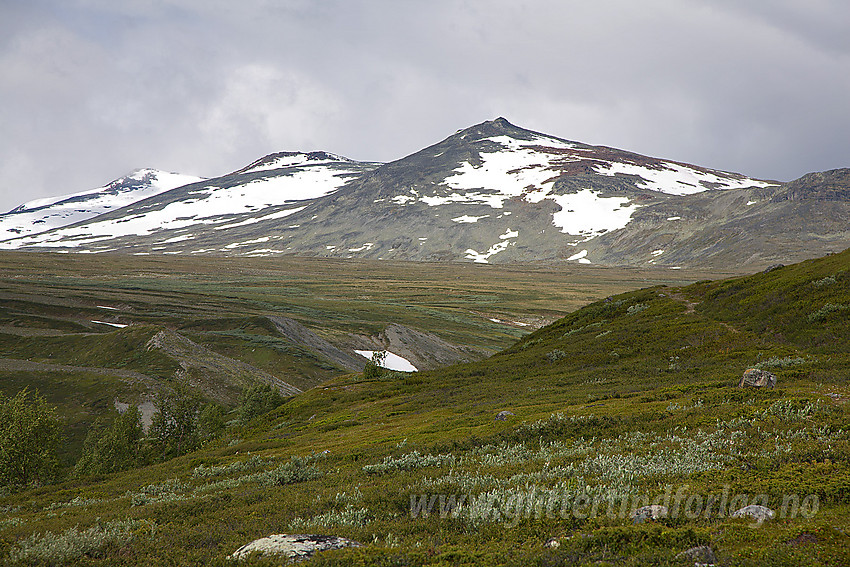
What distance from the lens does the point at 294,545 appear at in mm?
11164

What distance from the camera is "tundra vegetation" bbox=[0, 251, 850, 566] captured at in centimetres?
1037

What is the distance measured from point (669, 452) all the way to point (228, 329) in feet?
300

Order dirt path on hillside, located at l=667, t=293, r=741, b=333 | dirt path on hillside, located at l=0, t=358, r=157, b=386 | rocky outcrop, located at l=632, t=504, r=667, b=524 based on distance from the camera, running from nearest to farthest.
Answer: rocky outcrop, located at l=632, t=504, r=667, b=524, dirt path on hillside, located at l=667, t=293, r=741, b=333, dirt path on hillside, located at l=0, t=358, r=157, b=386

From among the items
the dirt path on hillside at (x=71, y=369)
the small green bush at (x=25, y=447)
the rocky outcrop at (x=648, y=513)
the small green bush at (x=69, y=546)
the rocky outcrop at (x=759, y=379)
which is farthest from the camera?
the dirt path on hillside at (x=71, y=369)

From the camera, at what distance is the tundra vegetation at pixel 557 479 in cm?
1037

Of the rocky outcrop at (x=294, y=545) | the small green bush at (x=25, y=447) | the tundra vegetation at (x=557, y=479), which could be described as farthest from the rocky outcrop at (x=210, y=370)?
the rocky outcrop at (x=294, y=545)

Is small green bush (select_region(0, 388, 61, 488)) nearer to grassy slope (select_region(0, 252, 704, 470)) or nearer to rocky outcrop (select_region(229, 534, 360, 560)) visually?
grassy slope (select_region(0, 252, 704, 470))

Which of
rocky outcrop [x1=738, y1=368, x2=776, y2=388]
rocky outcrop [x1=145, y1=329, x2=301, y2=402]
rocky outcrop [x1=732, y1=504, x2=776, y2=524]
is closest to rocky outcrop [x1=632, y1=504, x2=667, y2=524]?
rocky outcrop [x1=732, y1=504, x2=776, y2=524]

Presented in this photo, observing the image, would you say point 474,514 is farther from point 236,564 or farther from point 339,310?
point 339,310

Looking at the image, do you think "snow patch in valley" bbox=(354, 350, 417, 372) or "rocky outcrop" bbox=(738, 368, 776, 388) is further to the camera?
"snow patch in valley" bbox=(354, 350, 417, 372)

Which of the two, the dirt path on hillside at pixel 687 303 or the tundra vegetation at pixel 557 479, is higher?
the dirt path on hillside at pixel 687 303

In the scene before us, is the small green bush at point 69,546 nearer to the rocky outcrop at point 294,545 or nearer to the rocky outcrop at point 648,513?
the rocky outcrop at point 294,545

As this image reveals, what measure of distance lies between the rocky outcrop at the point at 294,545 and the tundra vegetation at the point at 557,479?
16.7 inches

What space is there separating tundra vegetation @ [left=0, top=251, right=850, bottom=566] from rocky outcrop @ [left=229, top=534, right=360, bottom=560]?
424mm
